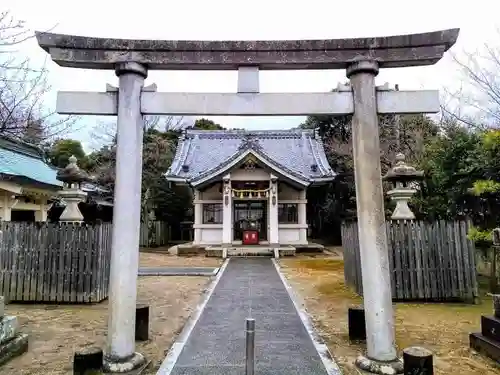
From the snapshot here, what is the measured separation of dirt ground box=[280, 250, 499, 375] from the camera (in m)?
5.19

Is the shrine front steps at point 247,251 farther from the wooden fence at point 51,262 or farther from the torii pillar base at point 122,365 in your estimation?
the torii pillar base at point 122,365

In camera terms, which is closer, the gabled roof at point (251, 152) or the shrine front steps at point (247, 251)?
the shrine front steps at point (247, 251)

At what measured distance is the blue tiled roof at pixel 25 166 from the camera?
1048 centimetres

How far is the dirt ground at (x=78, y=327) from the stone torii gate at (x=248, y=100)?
0.99 meters

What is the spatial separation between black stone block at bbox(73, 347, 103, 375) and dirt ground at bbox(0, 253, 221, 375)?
605mm

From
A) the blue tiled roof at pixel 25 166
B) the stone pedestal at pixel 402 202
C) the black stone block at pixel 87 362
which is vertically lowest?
the black stone block at pixel 87 362

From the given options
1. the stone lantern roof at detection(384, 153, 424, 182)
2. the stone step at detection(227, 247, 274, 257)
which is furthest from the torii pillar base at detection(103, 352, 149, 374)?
the stone step at detection(227, 247, 274, 257)

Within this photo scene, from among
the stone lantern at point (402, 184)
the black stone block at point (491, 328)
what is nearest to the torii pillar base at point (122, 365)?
the black stone block at point (491, 328)

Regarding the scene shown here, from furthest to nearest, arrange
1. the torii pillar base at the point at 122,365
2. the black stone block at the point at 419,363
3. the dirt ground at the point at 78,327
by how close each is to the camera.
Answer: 1. the dirt ground at the point at 78,327
2. the torii pillar base at the point at 122,365
3. the black stone block at the point at 419,363

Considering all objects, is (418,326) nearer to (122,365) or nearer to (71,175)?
(122,365)

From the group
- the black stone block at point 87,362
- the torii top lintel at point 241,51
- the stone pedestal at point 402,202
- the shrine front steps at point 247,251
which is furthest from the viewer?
the shrine front steps at point 247,251

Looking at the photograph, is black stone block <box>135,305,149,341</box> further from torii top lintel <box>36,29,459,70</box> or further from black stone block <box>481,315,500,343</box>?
black stone block <box>481,315,500,343</box>

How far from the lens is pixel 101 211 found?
2495cm

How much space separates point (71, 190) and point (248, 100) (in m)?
6.89
